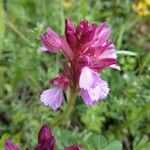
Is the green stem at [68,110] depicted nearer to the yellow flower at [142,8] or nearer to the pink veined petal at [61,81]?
the pink veined petal at [61,81]

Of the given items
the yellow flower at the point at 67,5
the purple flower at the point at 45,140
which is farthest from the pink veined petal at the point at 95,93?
the yellow flower at the point at 67,5

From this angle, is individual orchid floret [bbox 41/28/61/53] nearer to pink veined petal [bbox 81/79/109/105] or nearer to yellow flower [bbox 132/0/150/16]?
pink veined petal [bbox 81/79/109/105]

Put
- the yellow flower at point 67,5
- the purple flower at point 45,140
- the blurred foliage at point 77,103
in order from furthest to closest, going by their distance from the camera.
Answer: the yellow flower at point 67,5 < the blurred foliage at point 77,103 < the purple flower at point 45,140

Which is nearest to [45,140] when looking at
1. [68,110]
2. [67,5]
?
[68,110]

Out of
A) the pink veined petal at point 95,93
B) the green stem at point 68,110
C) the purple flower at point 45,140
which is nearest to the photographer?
the purple flower at point 45,140

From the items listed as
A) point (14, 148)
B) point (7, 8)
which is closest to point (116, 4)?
point (7, 8)

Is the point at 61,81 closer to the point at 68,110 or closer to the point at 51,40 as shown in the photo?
the point at 51,40

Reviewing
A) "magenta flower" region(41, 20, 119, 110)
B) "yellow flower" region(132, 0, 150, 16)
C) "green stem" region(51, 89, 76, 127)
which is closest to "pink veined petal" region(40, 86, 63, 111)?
"magenta flower" region(41, 20, 119, 110)
